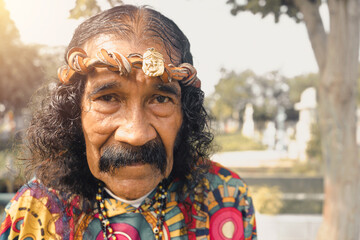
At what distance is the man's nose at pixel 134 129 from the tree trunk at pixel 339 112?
2.56 m

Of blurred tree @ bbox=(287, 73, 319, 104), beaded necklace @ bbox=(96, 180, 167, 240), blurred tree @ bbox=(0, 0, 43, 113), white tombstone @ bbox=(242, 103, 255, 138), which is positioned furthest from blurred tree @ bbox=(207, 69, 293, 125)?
beaded necklace @ bbox=(96, 180, 167, 240)

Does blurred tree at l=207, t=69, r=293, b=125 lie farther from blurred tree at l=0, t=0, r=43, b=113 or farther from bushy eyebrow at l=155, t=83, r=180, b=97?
bushy eyebrow at l=155, t=83, r=180, b=97

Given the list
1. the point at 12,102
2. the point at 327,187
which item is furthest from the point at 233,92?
the point at 327,187

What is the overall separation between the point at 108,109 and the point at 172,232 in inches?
25.1

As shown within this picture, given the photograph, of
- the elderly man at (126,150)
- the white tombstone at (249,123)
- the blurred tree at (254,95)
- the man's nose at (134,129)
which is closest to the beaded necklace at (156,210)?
the elderly man at (126,150)

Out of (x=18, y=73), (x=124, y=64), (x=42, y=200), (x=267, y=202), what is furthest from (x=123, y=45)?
(x=18, y=73)

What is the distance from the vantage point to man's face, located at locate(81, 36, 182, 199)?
1.19 meters

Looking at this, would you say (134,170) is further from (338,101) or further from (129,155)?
(338,101)

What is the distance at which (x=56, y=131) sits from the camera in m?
1.42

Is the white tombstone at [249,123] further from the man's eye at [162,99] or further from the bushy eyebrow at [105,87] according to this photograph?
the bushy eyebrow at [105,87]

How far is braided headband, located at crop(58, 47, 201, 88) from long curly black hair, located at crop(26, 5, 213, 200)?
0.09 m

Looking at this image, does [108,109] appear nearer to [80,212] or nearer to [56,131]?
[56,131]

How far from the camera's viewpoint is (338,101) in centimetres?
331

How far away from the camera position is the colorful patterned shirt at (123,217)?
53.7 inches
